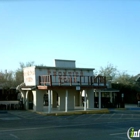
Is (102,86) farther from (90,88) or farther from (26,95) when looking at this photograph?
(26,95)

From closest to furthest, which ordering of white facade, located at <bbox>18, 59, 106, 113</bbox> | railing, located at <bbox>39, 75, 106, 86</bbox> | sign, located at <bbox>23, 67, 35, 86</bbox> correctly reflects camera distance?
railing, located at <bbox>39, 75, 106, 86</bbox>
white facade, located at <bbox>18, 59, 106, 113</bbox>
sign, located at <bbox>23, 67, 35, 86</bbox>

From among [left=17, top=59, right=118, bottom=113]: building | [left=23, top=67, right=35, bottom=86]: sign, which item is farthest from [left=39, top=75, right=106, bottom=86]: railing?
[left=23, top=67, right=35, bottom=86]: sign

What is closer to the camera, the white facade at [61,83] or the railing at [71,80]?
the railing at [71,80]

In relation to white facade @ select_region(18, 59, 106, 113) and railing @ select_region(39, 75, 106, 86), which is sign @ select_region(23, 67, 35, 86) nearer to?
white facade @ select_region(18, 59, 106, 113)

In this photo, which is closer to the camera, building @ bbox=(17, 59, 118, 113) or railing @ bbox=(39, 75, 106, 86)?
railing @ bbox=(39, 75, 106, 86)

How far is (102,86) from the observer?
3008cm

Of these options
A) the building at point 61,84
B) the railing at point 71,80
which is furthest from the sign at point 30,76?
the railing at point 71,80

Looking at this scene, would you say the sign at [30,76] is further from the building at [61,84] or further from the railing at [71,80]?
the railing at [71,80]

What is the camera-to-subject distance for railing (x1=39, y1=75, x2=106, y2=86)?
2815cm

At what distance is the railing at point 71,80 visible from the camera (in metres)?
28.1

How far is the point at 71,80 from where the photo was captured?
A: 28578 millimetres

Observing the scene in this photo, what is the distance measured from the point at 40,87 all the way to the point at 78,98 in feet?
33.0

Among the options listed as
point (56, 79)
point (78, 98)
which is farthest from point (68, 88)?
point (78, 98)

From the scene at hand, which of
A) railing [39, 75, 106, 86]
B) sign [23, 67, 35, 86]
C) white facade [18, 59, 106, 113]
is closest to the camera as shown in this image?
railing [39, 75, 106, 86]
